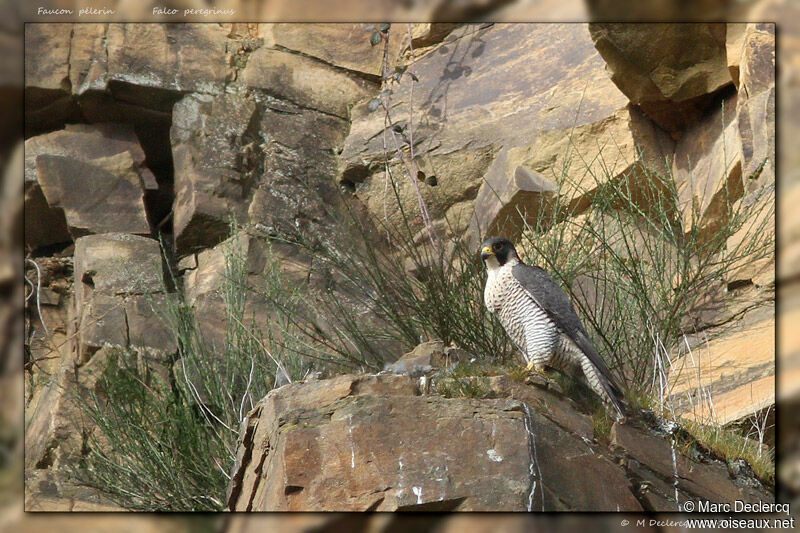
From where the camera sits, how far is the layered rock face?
6.73 meters

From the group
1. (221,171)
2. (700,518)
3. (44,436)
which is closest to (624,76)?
(221,171)

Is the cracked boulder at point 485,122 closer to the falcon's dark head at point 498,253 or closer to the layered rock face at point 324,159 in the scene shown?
the layered rock face at point 324,159

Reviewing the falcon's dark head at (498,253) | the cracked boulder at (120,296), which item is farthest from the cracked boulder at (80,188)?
the falcon's dark head at (498,253)

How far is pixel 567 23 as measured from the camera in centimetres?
947

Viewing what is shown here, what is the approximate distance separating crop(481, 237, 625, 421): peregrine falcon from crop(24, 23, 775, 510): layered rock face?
2.37 ft

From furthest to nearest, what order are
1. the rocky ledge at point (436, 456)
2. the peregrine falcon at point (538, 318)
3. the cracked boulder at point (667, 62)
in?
the cracked boulder at point (667, 62) < the peregrine falcon at point (538, 318) < the rocky ledge at point (436, 456)

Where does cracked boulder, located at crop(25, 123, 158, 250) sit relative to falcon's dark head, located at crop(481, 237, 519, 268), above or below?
above

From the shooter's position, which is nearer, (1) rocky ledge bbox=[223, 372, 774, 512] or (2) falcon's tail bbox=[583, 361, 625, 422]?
(1) rocky ledge bbox=[223, 372, 774, 512]

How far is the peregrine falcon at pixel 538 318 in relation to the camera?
5547mm

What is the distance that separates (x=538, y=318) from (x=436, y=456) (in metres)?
1.71

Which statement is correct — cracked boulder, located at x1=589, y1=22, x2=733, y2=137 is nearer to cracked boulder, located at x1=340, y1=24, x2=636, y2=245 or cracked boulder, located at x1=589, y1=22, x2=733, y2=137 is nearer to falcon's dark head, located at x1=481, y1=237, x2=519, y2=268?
cracked boulder, located at x1=340, y1=24, x2=636, y2=245

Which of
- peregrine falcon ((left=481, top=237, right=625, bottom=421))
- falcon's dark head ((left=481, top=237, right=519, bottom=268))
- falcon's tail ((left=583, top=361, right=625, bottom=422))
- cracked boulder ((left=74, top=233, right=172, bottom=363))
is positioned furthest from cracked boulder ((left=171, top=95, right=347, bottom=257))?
falcon's tail ((left=583, top=361, right=625, bottom=422))

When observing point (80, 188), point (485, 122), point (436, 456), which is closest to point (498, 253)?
point (436, 456)

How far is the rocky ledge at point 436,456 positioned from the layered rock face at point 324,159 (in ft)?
0.10
